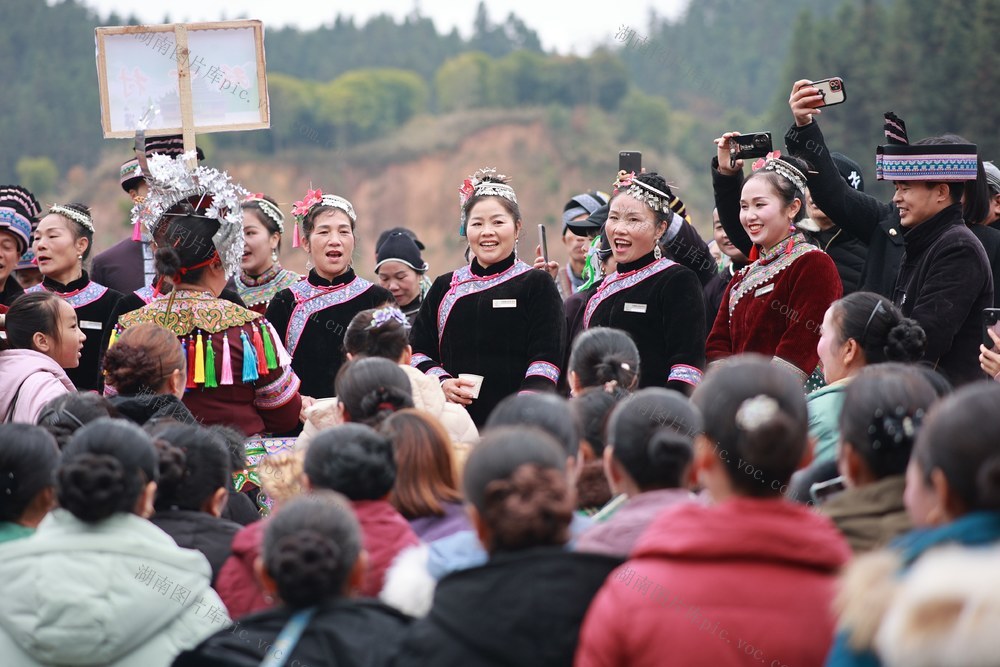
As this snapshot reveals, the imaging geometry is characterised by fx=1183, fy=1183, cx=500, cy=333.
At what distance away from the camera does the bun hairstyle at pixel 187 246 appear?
509cm

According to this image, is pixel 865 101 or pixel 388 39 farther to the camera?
pixel 388 39

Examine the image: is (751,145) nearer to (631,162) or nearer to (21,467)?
(631,162)

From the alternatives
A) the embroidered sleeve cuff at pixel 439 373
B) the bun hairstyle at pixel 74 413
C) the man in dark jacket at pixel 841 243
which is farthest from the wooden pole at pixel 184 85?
the man in dark jacket at pixel 841 243

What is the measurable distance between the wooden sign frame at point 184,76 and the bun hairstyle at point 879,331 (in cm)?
335

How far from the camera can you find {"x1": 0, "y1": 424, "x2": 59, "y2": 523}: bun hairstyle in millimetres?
3477

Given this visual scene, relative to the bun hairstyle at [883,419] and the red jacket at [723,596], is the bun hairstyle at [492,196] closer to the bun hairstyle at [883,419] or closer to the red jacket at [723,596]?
the bun hairstyle at [883,419]

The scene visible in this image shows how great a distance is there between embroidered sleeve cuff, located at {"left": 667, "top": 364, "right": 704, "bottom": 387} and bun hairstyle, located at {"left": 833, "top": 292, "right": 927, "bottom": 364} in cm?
133

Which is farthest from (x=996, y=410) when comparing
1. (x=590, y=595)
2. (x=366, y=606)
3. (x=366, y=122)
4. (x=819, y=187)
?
(x=366, y=122)

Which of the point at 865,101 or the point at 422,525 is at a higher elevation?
the point at 865,101

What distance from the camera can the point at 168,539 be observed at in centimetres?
330

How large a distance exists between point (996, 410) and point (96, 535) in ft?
7.49

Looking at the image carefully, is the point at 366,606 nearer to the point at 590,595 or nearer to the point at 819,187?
the point at 590,595

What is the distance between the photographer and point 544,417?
3311 mm

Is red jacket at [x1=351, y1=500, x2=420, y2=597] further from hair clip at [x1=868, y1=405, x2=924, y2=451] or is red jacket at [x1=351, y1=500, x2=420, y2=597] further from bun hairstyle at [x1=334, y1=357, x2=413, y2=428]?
hair clip at [x1=868, y1=405, x2=924, y2=451]
